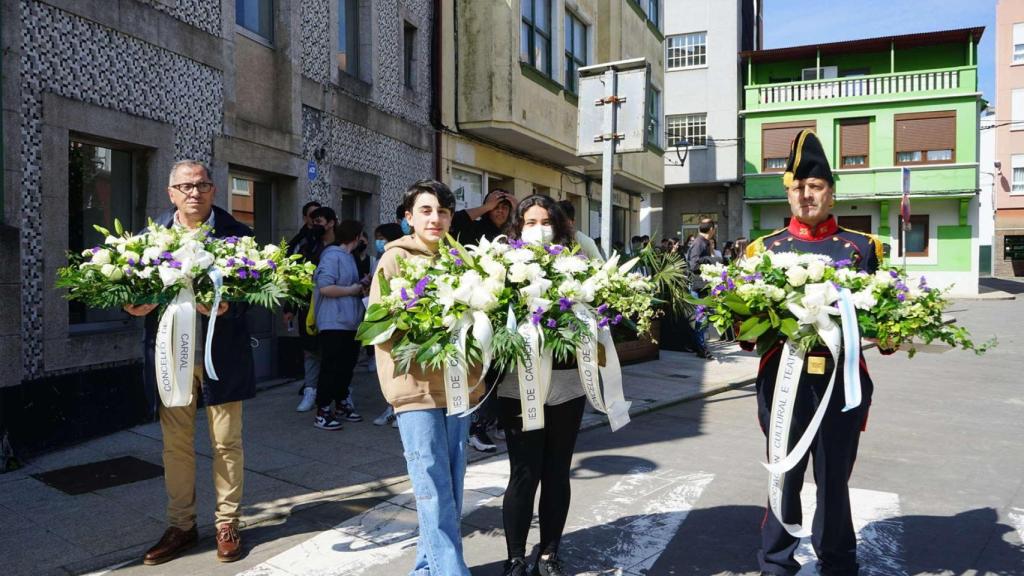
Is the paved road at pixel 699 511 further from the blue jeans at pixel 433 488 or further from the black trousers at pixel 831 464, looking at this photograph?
the blue jeans at pixel 433 488

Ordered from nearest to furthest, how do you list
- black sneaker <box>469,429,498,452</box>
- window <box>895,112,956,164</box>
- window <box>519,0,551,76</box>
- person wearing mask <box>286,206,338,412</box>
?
black sneaker <box>469,429,498,452</box> < person wearing mask <box>286,206,338,412</box> < window <box>519,0,551,76</box> < window <box>895,112,956,164</box>

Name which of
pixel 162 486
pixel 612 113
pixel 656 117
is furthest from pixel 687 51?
pixel 162 486

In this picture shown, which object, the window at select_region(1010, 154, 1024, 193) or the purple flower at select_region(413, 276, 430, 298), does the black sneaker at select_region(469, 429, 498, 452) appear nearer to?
the purple flower at select_region(413, 276, 430, 298)

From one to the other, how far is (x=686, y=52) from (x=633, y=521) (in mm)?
32607

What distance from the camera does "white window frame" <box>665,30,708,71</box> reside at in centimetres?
3422

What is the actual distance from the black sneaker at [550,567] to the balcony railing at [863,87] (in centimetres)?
3305

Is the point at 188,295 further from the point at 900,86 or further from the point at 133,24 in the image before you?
the point at 900,86

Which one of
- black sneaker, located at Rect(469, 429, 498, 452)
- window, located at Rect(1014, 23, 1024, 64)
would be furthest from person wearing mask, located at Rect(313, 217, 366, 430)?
window, located at Rect(1014, 23, 1024, 64)

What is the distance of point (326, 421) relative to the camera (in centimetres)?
728

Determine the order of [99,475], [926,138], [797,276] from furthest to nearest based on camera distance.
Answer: [926,138]
[99,475]
[797,276]

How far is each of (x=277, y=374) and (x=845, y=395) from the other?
787 cm

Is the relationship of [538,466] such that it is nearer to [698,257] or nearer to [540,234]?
[540,234]

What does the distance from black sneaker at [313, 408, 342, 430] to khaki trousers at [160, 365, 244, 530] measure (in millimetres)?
2904

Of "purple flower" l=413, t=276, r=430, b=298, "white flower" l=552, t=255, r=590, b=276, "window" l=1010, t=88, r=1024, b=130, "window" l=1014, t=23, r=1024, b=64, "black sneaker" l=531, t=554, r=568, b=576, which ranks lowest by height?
"black sneaker" l=531, t=554, r=568, b=576
